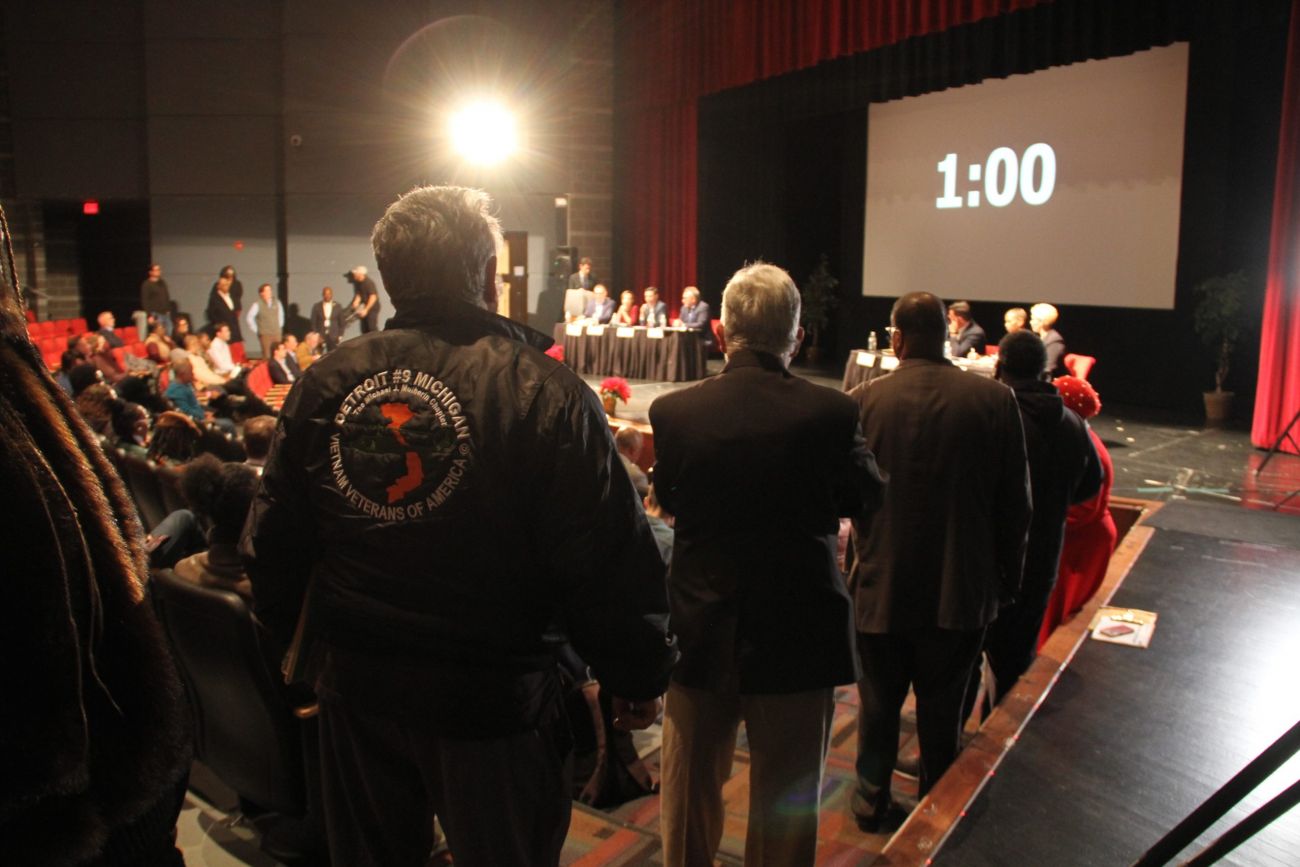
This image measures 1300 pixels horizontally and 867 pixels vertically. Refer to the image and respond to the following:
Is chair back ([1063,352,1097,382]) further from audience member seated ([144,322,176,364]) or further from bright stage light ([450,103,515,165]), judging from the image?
bright stage light ([450,103,515,165])

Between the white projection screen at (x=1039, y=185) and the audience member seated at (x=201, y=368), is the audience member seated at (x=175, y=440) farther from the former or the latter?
the white projection screen at (x=1039, y=185)

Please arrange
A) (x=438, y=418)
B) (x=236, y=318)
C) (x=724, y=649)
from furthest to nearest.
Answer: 1. (x=236, y=318)
2. (x=724, y=649)
3. (x=438, y=418)

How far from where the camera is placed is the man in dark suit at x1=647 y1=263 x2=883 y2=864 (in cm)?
194

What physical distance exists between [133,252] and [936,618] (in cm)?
→ 1395

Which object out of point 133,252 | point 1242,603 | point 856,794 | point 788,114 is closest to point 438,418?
point 856,794

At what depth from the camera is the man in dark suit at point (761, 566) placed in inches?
76.4

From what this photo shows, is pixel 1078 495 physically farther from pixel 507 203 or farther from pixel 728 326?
pixel 507 203

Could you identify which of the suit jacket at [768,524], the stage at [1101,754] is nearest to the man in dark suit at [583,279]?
the stage at [1101,754]

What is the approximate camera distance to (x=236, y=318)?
491 inches

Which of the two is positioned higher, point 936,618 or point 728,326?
point 728,326

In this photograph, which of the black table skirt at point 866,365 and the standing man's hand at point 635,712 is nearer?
the standing man's hand at point 635,712

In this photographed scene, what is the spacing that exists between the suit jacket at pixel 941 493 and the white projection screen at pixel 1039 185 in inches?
295

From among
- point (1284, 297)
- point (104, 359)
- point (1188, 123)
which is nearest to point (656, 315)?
point (1188, 123)


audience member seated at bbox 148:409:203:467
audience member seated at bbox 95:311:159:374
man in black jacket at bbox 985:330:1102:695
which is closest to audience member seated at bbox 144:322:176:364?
audience member seated at bbox 95:311:159:374
